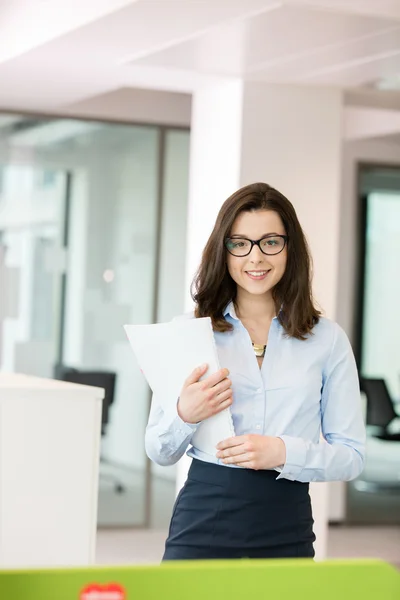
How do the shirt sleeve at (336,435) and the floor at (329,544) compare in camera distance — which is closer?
the shirt sleeve at (336,435)

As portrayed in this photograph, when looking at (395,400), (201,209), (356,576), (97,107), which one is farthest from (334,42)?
(395,400)

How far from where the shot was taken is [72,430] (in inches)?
120

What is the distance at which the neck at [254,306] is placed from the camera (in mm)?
2512

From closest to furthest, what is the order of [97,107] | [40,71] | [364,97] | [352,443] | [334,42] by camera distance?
[352,443], [334,42], [40,71], [364,97], [97,107]

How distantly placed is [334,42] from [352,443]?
2.61 metres

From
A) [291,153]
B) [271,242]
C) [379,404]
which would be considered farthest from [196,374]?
[379,404]

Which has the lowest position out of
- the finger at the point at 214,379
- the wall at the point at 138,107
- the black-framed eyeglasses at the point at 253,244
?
the finger at the point at 214,379

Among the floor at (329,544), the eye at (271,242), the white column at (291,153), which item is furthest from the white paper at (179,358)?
the floor at (329,544)

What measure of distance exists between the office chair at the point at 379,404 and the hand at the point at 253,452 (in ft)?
19.9

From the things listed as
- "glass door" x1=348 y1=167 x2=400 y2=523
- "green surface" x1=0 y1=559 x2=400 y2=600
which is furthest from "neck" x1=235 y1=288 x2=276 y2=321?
"glass door" x1=348 y1=167 x2=400 y2=523

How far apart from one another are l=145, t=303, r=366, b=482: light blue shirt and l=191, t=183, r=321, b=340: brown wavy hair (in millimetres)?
43

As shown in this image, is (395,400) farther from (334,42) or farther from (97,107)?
(334,42)

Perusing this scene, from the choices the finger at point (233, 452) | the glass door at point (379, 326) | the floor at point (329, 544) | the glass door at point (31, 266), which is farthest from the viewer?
the glass door at point (379, 326)

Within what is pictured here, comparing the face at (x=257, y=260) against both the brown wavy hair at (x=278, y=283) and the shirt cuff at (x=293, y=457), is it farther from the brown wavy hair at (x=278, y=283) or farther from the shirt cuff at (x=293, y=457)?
the shirt cuff at (x=293, y=457)
